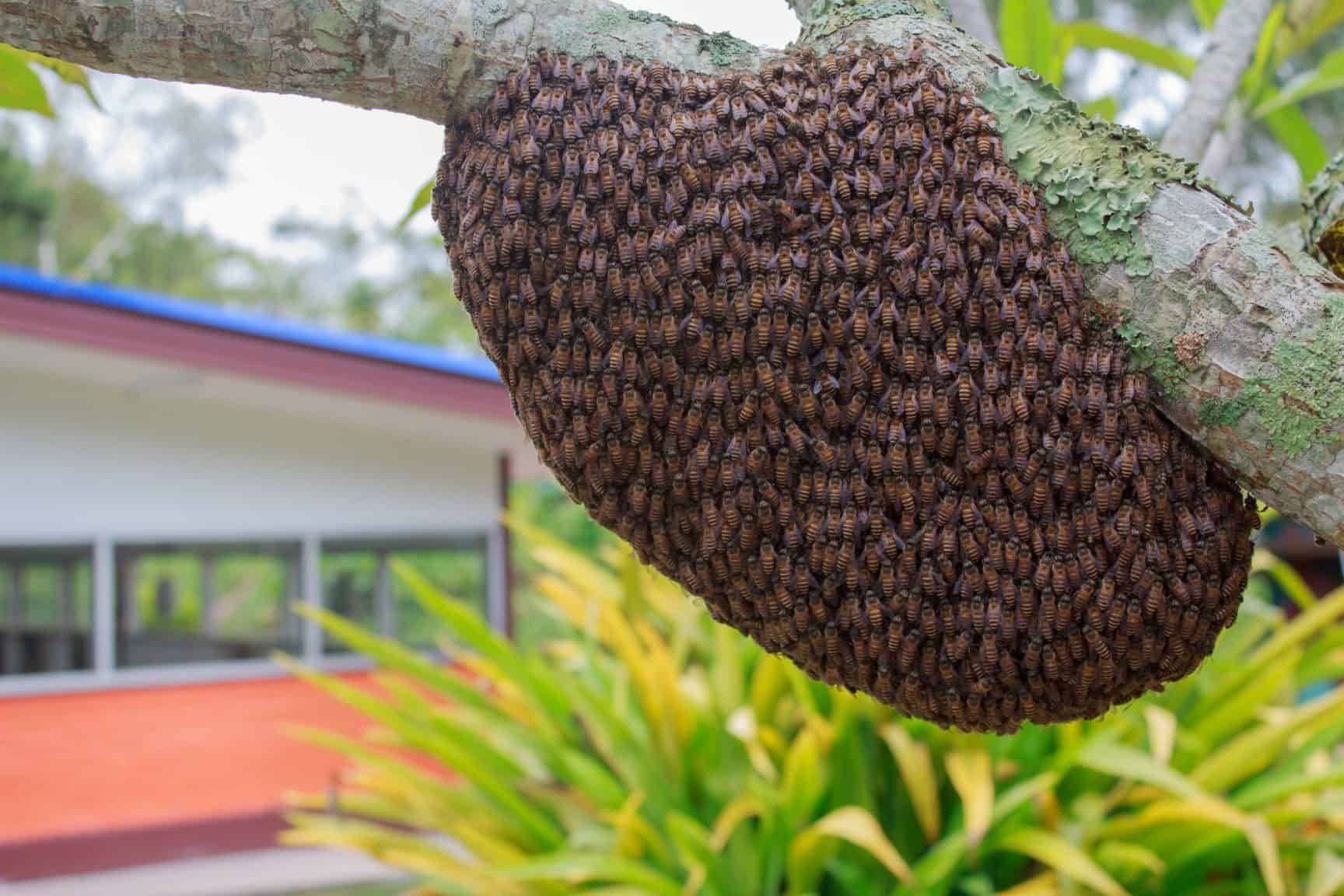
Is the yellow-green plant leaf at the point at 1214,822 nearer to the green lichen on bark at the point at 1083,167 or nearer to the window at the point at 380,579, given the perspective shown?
the green lichen on bark at the point at 1083,167

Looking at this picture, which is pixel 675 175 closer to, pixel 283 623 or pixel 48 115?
pixel 48 115

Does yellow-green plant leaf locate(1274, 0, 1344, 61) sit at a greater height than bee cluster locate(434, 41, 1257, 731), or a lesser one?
greater

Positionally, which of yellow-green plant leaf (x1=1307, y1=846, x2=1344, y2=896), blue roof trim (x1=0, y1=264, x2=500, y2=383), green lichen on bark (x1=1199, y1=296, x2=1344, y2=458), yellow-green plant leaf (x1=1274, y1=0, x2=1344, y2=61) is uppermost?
yellow-green plant leaf (x1=1274, y1=0, x2=1344, y2=61)

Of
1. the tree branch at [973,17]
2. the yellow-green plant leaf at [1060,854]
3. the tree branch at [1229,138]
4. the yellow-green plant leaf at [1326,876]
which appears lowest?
the yellow-green plant leaf at [1326,876]

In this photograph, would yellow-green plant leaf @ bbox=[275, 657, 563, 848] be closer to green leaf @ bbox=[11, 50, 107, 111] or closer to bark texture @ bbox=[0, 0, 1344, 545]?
green leaf @ bbox=[11, 50, 107, 111]

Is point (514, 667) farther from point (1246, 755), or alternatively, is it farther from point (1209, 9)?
point (1209, 9)

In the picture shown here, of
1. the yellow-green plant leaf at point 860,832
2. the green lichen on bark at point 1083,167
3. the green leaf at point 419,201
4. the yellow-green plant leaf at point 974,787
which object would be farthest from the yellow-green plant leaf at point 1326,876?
the green leaf at point 419,201

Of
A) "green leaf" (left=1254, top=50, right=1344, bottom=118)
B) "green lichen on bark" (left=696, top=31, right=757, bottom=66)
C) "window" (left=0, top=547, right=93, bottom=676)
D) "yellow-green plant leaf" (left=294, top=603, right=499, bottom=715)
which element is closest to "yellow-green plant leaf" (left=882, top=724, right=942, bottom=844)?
"yellow-green plant leaf" (left=294, top=603, right=499, bottom=715)
